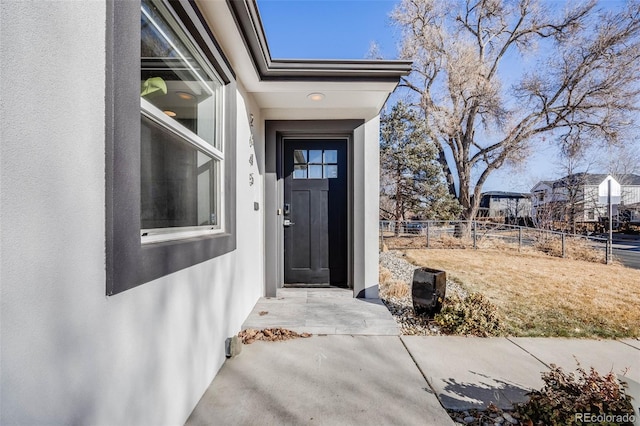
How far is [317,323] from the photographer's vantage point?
9.25 ft

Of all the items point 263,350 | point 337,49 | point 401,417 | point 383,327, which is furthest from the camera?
point 337,49

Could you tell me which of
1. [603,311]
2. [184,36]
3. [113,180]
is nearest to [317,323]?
[113,180]

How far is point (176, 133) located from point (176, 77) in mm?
436

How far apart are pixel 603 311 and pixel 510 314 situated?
1308 millimetres

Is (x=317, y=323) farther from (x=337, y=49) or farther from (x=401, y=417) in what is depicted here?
(x=337, y=49)

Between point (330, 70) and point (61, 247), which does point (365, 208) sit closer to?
point (330, 70)

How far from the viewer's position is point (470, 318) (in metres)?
2.79

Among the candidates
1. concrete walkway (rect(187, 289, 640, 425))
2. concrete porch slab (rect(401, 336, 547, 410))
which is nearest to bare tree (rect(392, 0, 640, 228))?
concrete walkway (rect(187, 289, 640, 425))

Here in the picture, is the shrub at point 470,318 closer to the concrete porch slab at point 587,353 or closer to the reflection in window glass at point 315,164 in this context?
the concrete porch slab at point 587,353

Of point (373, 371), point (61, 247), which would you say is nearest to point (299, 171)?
point (373, 371)

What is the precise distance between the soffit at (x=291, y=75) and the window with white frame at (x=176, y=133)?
300 millimetres

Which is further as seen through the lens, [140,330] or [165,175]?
[165,175]

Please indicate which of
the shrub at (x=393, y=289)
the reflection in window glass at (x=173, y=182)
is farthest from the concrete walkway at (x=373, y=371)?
the reflection in window glass at (x=173, y=182)

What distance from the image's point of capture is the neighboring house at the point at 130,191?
781 millimetres
